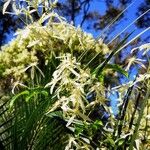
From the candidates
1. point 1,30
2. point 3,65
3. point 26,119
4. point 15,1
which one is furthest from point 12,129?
point 1,30

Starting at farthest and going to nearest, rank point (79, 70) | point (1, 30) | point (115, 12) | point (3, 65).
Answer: point (1, 30) → point (115, 12) → point (3, 65) → point (79, 70)

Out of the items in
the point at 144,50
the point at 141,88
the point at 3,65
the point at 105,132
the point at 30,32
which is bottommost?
the point at 105,132

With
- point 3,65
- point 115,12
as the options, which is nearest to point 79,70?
point 3,65

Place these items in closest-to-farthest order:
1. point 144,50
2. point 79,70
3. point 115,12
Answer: point 79,70, point 144,50, point 115,12

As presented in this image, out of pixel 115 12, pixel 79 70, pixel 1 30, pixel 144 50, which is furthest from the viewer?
pixel 1 30

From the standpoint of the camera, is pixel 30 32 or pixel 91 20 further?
pixel 91 20

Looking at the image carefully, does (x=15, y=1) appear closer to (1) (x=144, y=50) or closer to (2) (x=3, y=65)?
(1) (x=144, y=50)

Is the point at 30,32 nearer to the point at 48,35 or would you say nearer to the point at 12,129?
the point at 48,35

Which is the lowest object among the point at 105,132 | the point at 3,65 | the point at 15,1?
the point at 105,132

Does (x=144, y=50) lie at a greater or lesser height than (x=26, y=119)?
greater
